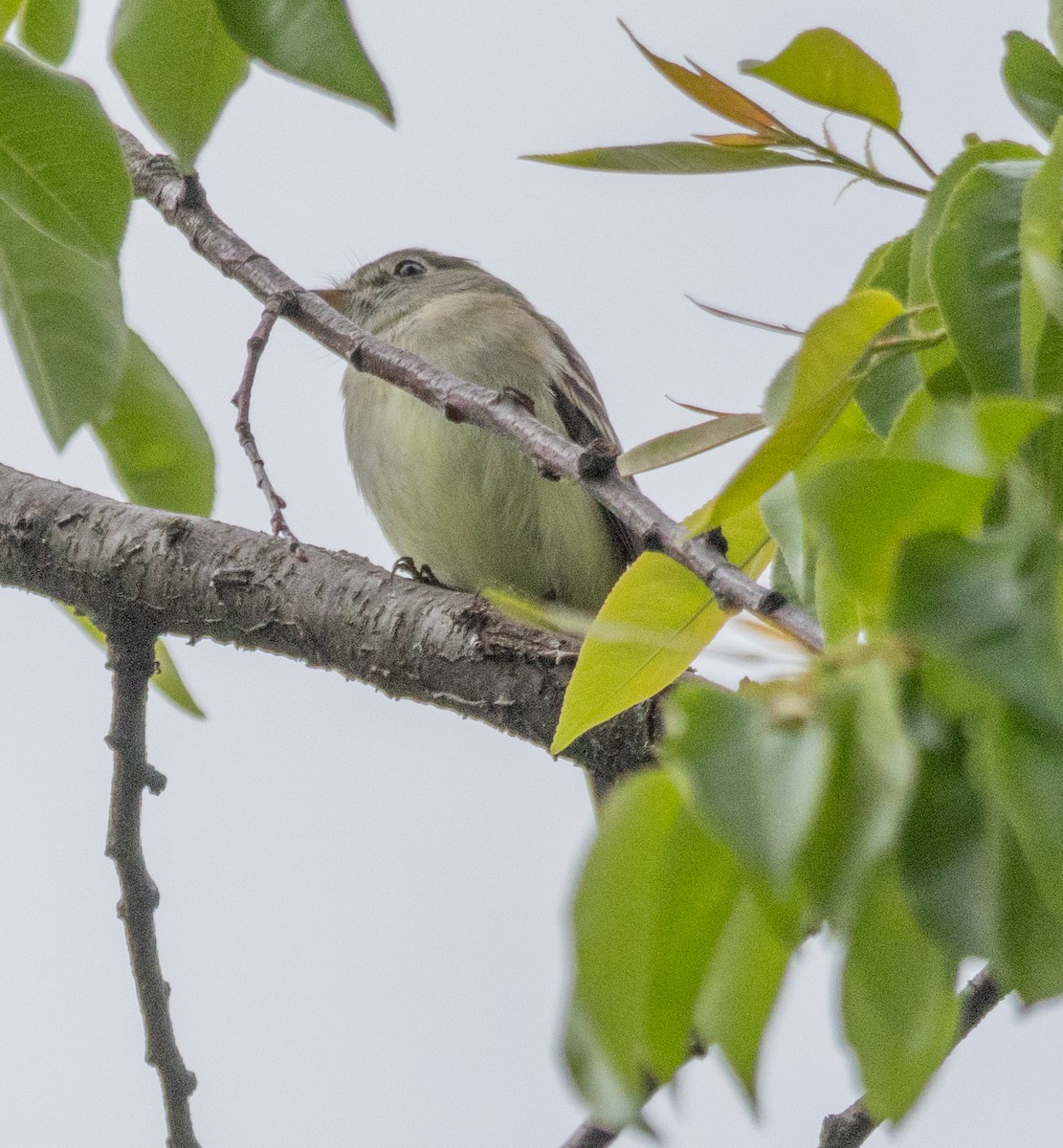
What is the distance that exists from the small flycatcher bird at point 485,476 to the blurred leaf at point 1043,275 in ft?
8.72

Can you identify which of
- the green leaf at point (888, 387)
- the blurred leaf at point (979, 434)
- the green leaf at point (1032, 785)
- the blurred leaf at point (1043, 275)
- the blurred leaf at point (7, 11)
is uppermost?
the blurred leaf at point (7, 11)

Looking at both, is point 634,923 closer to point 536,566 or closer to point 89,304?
point 89,304

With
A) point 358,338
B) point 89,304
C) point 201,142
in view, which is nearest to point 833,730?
point 89,304

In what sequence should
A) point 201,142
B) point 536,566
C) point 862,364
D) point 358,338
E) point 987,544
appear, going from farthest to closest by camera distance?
point 536,566 < point 358,338 < point 201,142 < point 862,364 < point 987,544

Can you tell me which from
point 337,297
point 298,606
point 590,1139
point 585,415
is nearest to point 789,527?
point 590,1139

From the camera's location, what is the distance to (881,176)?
1166mm

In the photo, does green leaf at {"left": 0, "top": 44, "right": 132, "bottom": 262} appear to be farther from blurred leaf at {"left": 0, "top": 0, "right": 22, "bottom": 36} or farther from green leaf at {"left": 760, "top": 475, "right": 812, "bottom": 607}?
green leaf at {"left": 760, "top": 475, "right": 812, "bottom": 607}

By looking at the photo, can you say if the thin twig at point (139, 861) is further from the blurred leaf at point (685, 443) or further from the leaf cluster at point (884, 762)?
the leaf cluster at point (884, 762)

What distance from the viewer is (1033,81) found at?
1043mm

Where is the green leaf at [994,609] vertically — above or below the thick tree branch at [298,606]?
below

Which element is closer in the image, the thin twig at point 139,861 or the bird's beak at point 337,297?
the thin twig at point 139,861

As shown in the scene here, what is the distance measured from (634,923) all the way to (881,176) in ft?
2.29

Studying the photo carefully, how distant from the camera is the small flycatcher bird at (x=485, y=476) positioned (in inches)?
141

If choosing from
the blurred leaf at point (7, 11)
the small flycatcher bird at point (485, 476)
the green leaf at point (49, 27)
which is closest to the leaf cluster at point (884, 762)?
the blurred leaf at point (7, 11)
